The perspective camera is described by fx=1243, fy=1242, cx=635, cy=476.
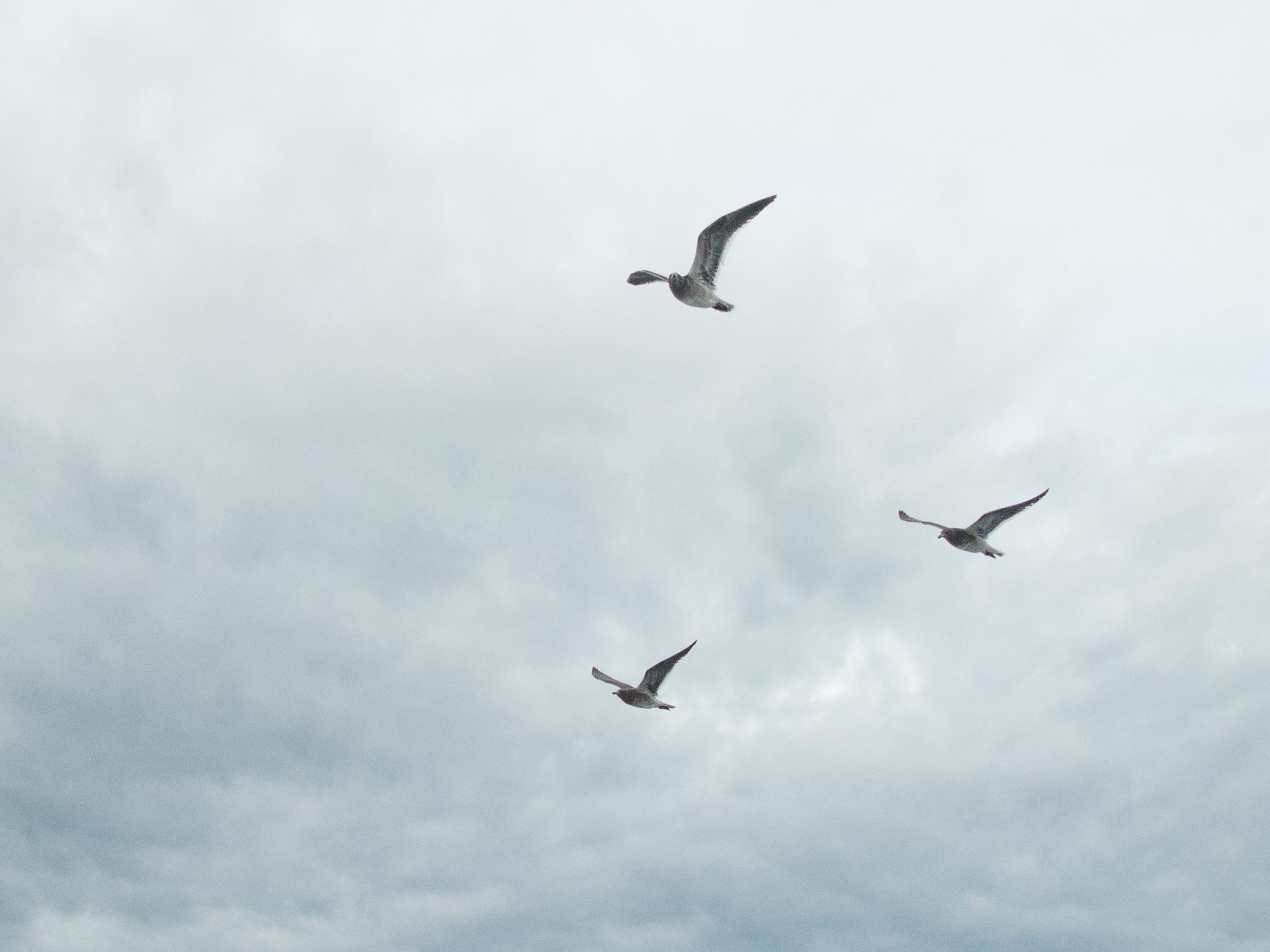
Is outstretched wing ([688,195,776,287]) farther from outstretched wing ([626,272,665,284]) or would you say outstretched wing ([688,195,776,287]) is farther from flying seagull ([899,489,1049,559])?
flying seagull ([899,489,1049,559])

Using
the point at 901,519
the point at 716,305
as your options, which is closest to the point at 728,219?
the point at 716,305

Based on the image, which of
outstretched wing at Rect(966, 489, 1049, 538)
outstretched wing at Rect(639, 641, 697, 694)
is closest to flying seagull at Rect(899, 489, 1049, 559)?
outstretched wing at Rect(966, 489, 1049, 538)

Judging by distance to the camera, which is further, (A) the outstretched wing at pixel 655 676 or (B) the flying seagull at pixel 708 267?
(A) the outstretched wing at pixel 655 676

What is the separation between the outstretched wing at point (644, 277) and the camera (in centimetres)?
5653

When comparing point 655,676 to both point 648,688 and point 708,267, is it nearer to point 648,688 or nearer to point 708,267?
point 648,688

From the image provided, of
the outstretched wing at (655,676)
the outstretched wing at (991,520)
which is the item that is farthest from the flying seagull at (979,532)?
the outstretched wing at (655,676)

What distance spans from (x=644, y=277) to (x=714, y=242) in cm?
394

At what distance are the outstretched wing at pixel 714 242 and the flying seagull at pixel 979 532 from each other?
1811cm

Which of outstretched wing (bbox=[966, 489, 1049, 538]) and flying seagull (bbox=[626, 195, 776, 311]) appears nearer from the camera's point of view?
flying seagull (bbox=[626, 195, 776, 311])

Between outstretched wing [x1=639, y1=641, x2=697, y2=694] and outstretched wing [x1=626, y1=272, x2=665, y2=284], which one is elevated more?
outstretched wing [x1=626, y1=272, x2=665, y2=284]

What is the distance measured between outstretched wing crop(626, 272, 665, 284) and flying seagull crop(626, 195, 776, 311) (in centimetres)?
100

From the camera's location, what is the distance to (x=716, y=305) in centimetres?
5538

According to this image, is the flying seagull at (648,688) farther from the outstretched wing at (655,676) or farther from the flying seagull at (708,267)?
the flying seagull at (708,267)

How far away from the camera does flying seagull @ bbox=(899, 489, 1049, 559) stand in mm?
63781
